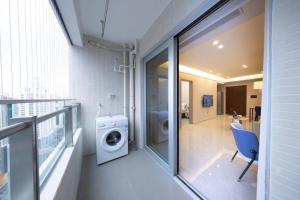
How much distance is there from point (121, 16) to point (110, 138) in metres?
2.38

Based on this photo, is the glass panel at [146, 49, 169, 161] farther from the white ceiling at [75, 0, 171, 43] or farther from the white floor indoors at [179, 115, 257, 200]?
the white ceiling at [75, 0, 171, 43]

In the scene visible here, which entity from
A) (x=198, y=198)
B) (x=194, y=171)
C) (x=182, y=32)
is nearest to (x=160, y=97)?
(x=182, y=32)

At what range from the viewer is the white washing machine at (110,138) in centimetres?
237

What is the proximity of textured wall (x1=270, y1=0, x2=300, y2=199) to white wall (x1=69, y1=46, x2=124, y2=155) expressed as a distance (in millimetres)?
2869

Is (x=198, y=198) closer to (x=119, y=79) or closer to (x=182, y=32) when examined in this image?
(x=182, y=32)

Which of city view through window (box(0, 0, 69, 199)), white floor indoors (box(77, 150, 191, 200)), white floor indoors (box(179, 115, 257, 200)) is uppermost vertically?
city view through window (box(0, 0, 69, 199))

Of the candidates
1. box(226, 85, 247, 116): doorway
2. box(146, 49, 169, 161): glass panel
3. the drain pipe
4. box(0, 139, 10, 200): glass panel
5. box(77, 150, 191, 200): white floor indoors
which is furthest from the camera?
box(226, 85, 247, 116): doorway

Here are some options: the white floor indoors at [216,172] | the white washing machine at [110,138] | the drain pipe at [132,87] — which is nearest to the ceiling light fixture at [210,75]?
the drain pipe at [132,87]

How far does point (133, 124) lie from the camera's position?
10.7 feet

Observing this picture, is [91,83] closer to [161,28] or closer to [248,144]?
[161,28]

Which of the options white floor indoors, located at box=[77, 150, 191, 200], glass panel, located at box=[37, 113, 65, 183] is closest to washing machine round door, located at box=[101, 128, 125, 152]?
white floor indoors, located at box=[77, 150, 191, 200]

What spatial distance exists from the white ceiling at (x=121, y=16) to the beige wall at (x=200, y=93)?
356 centimetres

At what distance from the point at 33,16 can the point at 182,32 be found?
1.66 meters

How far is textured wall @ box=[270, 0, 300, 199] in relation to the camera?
71 cm
